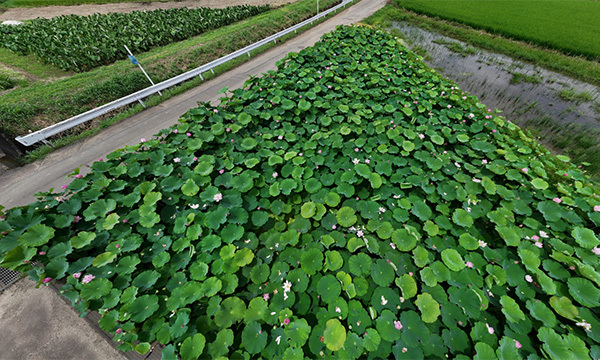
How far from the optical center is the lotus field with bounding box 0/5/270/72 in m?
12.2

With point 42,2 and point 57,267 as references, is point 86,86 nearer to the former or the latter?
point 57,267

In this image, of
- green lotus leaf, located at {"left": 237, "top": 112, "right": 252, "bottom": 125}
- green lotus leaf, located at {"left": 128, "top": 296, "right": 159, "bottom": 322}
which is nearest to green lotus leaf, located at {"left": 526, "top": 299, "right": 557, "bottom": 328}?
green lotus leaf, located at {"left": 128, "top": 296, "right": 159, "bottom": 322}

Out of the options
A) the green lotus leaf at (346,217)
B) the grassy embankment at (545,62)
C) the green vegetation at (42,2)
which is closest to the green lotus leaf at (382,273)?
the green lotus leaf at (346,217)

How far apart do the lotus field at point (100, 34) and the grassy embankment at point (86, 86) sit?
855mm

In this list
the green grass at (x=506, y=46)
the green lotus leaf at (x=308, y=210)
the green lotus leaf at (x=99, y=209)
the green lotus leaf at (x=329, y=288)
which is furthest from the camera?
the green grass at (x=506, y=46)

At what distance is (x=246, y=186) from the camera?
3.58 metres

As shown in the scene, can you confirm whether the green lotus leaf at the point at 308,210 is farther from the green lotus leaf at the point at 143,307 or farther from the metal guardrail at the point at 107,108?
the metal guardrail at the point at 107,108

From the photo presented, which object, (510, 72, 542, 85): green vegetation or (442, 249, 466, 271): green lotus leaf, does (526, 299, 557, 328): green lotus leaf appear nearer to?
(442, 249, 466, 271): green lotus leaf

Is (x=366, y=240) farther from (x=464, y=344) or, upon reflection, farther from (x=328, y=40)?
(x=328, y=40)

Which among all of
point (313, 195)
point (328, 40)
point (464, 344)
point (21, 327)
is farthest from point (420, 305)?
point (328, 40)

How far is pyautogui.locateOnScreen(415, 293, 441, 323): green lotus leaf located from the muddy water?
9.89 metres

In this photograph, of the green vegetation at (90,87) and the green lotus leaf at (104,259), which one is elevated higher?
the green vegetation at (90,87)

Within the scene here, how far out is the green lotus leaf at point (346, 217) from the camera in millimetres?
3121

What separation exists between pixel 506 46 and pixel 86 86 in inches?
953
